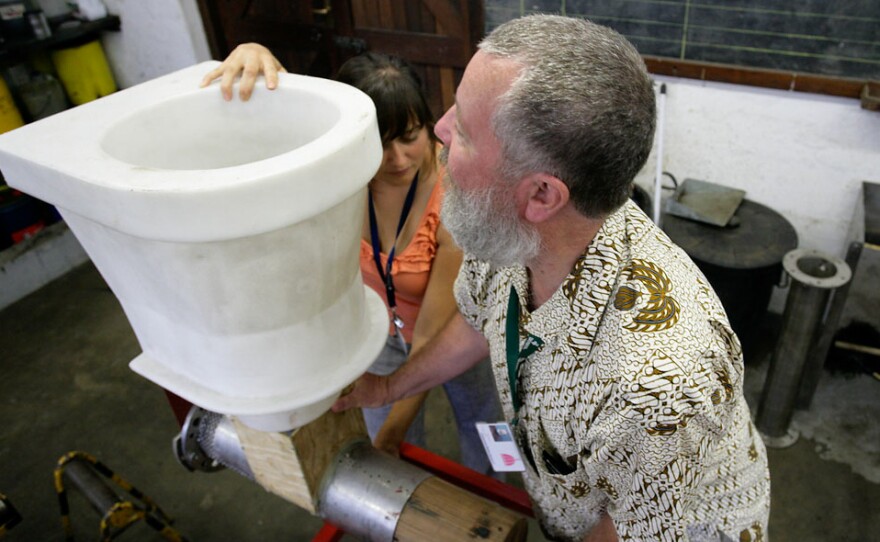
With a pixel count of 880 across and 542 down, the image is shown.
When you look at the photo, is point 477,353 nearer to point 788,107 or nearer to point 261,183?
point 261,183

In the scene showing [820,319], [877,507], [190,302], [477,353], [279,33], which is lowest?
[877,507]

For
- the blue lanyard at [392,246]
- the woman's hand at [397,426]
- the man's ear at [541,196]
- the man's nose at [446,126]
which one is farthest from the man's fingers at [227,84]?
the woman's hand at [397,426]

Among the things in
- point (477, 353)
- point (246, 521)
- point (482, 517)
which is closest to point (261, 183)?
point (482, 517)

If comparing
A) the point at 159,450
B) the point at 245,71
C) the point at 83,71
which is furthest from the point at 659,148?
the point at 83,71

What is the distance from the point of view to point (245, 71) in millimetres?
985

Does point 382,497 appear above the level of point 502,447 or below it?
above

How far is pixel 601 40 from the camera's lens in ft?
2.83

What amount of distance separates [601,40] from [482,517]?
2.53 ft

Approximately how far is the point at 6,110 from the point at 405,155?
3224 millimetres

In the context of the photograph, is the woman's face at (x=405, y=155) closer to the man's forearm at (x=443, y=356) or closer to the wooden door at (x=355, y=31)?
the man's forearm at (x=443, y=356)

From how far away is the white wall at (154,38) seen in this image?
3869 millimetres

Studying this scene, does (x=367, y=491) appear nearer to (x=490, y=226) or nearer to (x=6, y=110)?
(x=490, y=226)

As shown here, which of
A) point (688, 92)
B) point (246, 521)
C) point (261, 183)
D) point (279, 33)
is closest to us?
point (261, 183)

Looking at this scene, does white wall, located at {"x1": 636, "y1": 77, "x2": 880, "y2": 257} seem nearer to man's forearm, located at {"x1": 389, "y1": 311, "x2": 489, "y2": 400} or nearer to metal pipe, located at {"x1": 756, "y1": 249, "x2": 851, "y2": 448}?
metal pipe, located at {"x1": 756, "y1": 249, "x2": 851, "y2": 448}
